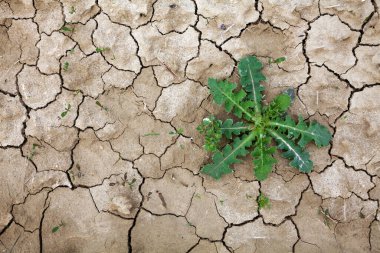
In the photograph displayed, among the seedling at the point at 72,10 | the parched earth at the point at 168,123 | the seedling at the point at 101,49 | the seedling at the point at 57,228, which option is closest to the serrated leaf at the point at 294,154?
the parched earth at the point at 168,123

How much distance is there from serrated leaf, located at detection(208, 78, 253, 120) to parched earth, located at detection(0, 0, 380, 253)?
0.51 ft

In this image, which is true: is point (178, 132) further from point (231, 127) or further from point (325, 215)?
point (325, 215)

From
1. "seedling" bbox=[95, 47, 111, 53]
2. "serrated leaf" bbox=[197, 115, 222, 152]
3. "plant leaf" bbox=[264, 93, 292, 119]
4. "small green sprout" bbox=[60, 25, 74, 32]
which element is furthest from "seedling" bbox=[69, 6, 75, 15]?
"plant leaf" bbox=[264, 93, 292, 119]

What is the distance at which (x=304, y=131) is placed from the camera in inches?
117

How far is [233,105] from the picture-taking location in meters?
3.02

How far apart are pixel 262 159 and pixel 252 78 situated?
0.64 meters

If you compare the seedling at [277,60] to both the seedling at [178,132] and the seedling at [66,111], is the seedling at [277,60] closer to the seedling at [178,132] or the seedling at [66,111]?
the seedling at [178,132]

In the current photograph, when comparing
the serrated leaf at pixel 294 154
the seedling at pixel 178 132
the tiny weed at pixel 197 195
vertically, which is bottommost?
the tiny weed at pixel 197 195

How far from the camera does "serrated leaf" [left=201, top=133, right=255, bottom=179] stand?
2.99 m

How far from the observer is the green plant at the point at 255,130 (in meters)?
2.97

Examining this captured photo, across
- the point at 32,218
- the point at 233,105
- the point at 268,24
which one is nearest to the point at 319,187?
the point at 233,105

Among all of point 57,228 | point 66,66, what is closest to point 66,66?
point 66,66

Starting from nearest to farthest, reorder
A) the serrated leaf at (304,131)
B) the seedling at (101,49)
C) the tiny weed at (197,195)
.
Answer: the serrated leaf at (304,131) → the tiny weed at (197,195) → the seedling at (101,49)

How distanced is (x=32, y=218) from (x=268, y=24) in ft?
8.07
